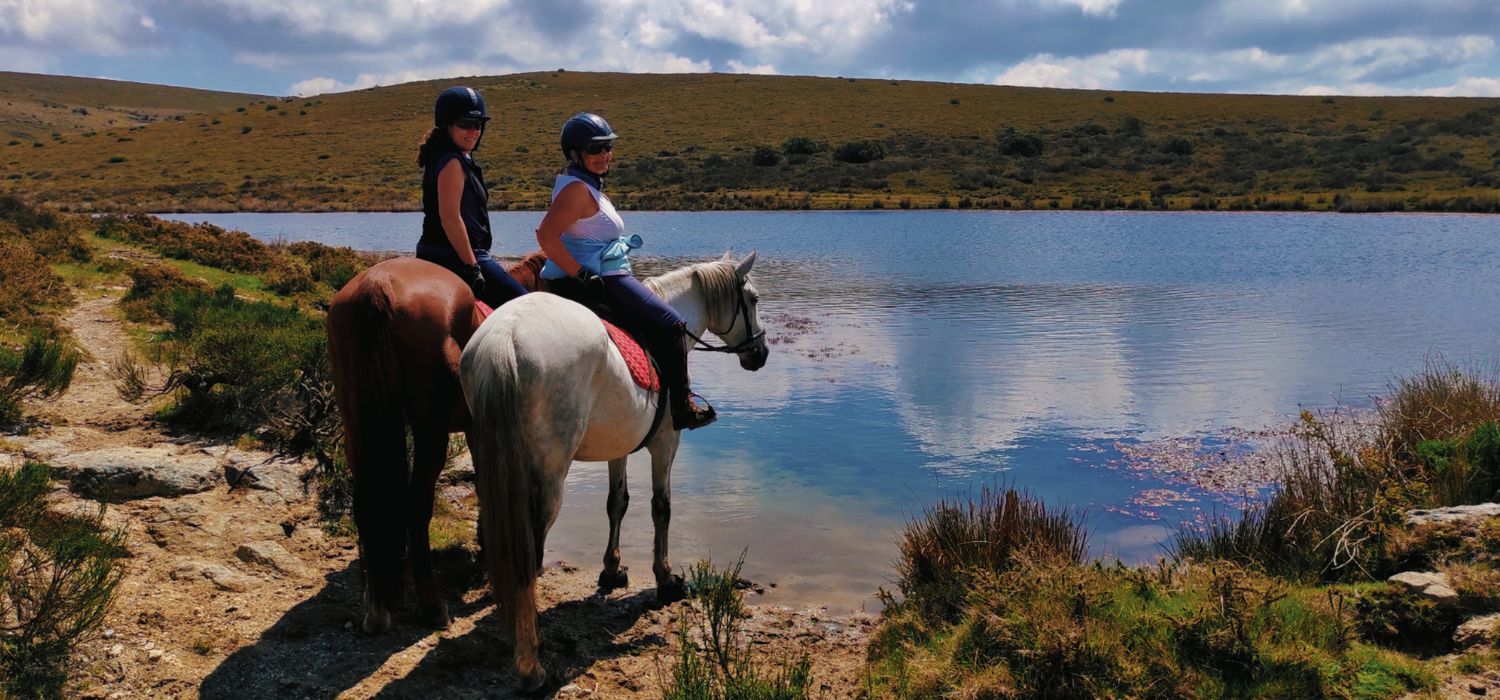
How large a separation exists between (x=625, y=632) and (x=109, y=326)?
31.9ft

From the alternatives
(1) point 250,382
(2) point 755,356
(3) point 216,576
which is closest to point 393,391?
(3) point 216,576

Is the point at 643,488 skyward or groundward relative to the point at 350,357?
groundward

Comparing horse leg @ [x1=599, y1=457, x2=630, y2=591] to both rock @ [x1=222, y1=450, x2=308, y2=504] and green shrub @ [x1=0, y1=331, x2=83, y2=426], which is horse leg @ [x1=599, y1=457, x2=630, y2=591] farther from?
green shrub @ [x1=0, y1=331, x2=83, y2=426]

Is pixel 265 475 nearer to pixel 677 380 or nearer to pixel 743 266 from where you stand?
pixel 677 380

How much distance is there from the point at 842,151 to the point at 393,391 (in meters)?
71.9

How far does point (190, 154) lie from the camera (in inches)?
3226

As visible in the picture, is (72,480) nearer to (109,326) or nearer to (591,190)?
(591,190)

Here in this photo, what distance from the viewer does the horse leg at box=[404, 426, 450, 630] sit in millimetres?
5059

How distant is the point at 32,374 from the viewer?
7746 mm

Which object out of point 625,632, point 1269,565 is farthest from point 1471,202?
point 625,632

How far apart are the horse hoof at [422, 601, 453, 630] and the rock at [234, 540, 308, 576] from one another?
102 centimetres

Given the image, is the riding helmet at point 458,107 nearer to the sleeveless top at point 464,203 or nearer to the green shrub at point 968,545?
the sleeveless top at point 464,203

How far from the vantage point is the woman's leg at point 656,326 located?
5.72 m

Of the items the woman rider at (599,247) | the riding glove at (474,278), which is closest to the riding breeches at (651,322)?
the woman rider at (599,247)
